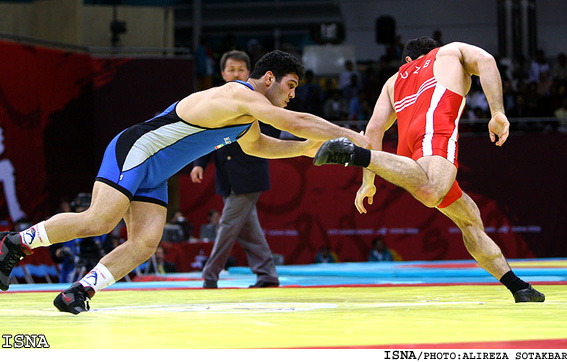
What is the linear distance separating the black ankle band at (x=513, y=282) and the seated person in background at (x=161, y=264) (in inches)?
211

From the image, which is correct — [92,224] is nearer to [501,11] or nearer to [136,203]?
[136,203]

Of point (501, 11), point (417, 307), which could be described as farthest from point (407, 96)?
point (501, 11)

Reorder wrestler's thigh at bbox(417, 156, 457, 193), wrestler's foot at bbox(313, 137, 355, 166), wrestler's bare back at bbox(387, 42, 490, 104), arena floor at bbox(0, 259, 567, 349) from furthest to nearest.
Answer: wrestler's bare back at bbox(387, 42, 490, 104), wrestler's thigh at bbox(417, 156, 457, 193), wrestler's foot at bbox(313, 137, 355, 166), arena floor at bbox(0, 259, 567, 349)

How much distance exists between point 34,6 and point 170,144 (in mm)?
9339

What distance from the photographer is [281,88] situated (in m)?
3.65

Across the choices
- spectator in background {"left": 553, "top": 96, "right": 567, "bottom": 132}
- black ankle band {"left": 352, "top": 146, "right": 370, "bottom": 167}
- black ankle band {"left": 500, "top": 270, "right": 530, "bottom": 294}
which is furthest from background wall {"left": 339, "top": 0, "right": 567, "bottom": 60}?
black ankle band {"left": 352, "top": 146, "right": 370, "bottom": 167}

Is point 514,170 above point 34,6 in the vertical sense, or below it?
below

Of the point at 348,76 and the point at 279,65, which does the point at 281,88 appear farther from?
the point at 348,76

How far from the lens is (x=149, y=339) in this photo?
221 cm

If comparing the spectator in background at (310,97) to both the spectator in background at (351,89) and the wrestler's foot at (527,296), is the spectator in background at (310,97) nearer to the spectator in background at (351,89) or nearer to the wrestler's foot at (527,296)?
the spectator in background at (351,89)

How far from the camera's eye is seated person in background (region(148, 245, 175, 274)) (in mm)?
8398

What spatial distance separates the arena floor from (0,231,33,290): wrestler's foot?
0.63ft

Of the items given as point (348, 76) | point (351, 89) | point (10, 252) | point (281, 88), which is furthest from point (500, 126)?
point (348, 76)

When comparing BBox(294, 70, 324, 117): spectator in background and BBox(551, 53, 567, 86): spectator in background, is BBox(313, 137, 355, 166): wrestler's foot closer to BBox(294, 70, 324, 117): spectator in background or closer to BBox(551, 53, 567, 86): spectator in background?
BBox(294, 70, 324, 117): spectator in background
